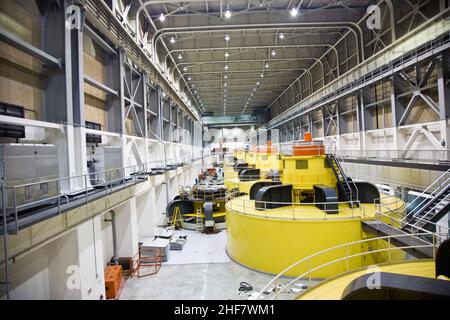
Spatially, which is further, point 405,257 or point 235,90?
point 235,90

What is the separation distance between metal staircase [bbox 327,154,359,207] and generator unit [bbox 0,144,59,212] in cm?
1075

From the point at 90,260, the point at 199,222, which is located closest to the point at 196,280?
the point at 90,260

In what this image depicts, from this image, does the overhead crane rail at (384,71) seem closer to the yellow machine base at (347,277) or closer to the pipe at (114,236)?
the yellow machine base at (347,277)

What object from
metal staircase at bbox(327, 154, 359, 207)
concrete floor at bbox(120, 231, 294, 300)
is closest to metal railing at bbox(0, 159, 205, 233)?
concrete floor at bbox(120, 231, 294, 300)

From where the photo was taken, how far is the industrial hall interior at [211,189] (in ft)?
18.3

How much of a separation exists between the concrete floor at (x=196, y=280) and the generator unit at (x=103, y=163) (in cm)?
428

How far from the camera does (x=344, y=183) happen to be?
11602 mm

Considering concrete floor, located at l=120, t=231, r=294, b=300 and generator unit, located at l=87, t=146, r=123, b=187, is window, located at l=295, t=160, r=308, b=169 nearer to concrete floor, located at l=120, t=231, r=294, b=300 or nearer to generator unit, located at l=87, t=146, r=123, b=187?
concrete floor, located at l=120, t=231, r=294, b=300

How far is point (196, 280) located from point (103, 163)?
579 cm

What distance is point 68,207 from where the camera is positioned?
5.50m

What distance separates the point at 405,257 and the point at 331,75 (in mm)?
19004

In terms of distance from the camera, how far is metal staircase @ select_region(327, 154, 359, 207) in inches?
444

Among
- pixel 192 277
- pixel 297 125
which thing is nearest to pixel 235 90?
pixel 297 125
